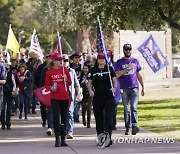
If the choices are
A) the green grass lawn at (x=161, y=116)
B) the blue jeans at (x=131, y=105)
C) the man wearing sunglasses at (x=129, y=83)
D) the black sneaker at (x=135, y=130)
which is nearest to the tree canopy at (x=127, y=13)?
the green grass lawn at (x=161, y=116)

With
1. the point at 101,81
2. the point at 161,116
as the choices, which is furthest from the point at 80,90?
the point at 161,116

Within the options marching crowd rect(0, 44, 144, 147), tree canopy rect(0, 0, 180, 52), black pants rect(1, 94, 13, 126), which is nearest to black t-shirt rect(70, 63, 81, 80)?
marching crowd rect(0, 44, 144, 147)

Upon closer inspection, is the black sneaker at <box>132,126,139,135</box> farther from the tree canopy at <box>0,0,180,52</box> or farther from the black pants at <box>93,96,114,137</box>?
the tree canopy at <box>0,0,180,52</box>

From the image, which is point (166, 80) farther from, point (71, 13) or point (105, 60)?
point (105, 60)

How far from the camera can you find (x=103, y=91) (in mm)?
13422

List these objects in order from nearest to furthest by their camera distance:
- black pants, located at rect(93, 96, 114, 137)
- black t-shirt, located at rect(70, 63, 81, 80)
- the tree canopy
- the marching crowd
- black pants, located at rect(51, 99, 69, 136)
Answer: black pants, located at rect(93, 96, 114, 137) → the marching crowd → black pants, located at rect(51, 99, 69, 136) → black t-shirt, located at rect(70, 63, 81, 80) → the tree canopy

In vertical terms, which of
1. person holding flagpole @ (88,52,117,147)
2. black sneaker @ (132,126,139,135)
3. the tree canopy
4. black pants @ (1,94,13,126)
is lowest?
black sneaker @ (132,126,139,135)

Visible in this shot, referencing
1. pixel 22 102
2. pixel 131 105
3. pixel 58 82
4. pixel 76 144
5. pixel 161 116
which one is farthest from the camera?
pixel 22 102

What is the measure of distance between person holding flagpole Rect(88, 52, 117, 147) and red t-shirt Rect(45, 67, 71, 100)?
1.72ft

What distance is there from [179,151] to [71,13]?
14.3 metres

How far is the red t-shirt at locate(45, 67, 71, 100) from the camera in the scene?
44.7 ft

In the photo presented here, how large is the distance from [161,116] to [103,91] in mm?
7446

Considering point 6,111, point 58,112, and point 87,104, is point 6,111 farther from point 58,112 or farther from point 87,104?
point 58,112

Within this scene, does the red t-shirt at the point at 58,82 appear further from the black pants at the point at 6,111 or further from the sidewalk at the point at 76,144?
the black pants at the point at 6,111
